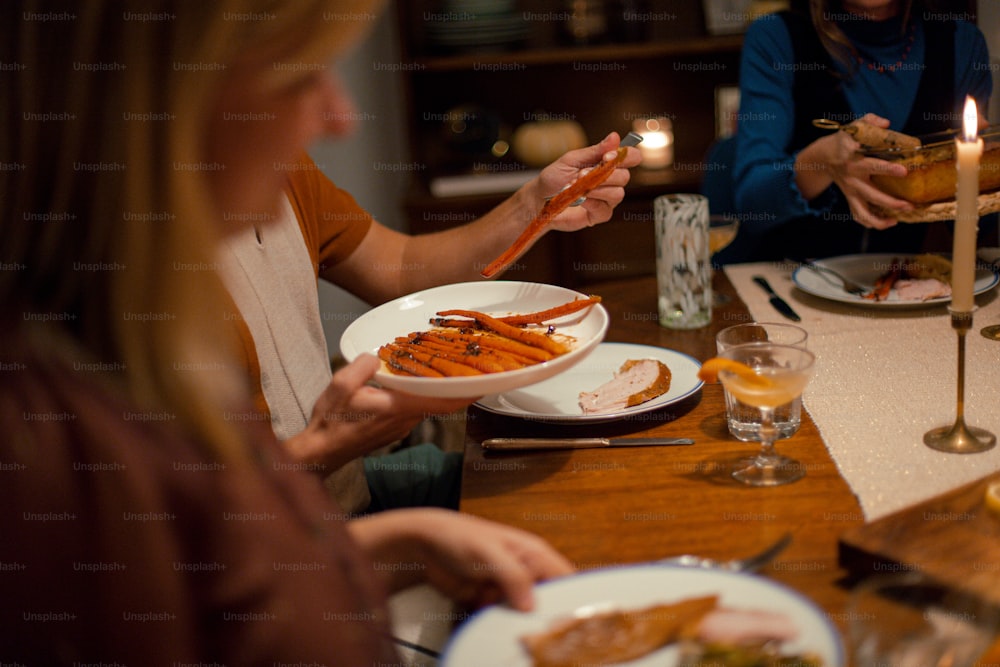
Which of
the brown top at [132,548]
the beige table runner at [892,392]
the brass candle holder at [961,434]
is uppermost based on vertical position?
the brown top at [132,548]

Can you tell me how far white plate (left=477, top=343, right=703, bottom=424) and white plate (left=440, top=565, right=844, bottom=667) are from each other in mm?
403

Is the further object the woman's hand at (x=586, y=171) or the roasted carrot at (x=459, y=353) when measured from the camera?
the woman's hand at (x=586, y=171)

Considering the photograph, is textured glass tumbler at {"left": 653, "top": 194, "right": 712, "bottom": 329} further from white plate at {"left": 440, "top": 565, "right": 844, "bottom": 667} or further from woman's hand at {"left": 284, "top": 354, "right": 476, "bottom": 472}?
white plate at {"left": 440, "top": 565, "right": 844, "bottom": 667}

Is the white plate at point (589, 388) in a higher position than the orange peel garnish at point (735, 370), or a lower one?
lower

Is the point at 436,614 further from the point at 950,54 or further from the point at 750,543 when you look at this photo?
the point at 950,54

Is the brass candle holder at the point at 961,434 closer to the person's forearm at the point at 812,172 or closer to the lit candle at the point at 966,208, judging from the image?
the lit candle at the point at 966,208

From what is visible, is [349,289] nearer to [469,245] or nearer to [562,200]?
[469,245]

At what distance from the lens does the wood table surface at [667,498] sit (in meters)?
0.91

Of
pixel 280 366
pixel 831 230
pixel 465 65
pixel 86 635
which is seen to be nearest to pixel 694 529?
pixel 86 635

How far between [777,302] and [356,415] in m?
0.87

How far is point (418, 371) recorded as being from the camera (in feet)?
3.77

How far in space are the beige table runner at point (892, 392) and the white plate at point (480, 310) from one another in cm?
30

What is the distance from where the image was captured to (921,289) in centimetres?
157

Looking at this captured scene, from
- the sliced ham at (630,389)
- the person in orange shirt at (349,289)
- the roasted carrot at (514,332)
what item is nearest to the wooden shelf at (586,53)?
the person in orange shirt at (349,289)
